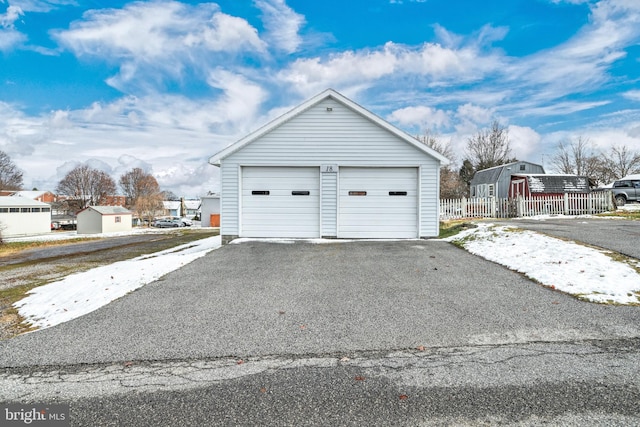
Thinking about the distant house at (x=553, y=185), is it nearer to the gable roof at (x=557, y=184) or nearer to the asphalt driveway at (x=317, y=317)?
the gable roof at (x=557, y=184)

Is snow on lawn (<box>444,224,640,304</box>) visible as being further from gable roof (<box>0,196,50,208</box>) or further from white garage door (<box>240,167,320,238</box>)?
gable roof (<box>0,196,50,208</box>)

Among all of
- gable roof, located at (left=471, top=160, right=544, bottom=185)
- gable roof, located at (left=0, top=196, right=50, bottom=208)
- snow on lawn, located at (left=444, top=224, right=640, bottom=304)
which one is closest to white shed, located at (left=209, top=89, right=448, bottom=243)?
snow on lawn, located at (left=444, top=224, right=640, bottom=304)

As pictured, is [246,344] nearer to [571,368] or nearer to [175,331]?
[175,331]

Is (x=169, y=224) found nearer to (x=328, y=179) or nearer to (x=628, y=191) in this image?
(x=328, y=179)

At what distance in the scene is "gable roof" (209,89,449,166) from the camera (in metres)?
12.2

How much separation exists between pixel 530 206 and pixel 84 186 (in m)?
76.3

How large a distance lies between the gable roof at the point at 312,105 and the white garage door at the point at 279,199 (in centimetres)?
87

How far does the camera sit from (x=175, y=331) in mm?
4707

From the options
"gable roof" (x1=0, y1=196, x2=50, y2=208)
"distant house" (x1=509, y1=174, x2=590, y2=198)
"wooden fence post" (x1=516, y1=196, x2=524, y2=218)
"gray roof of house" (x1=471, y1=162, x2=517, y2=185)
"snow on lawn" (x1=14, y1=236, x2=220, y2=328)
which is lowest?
"snow on lawn" (x1=14, y1=236, x2=220, y2=328)

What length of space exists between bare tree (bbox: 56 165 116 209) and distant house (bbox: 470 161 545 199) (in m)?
68.3

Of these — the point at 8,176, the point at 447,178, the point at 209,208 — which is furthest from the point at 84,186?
the point at 447,178

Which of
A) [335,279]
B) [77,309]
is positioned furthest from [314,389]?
[77,309]

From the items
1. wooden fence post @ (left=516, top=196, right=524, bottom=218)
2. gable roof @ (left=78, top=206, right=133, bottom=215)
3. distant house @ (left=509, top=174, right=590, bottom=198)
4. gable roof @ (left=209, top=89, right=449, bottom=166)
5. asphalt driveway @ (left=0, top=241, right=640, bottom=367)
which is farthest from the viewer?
gable roof @ (left=78, top=206, right=133, bottom=215)

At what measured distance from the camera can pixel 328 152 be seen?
40.8 feet
